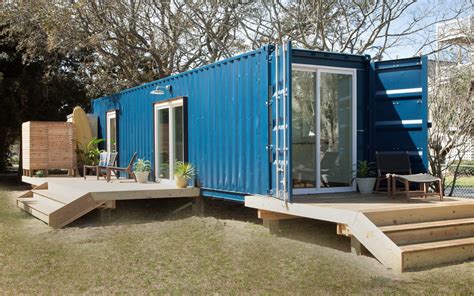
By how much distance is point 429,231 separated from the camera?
5.75 m

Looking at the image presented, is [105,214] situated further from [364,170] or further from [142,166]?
[364,170]

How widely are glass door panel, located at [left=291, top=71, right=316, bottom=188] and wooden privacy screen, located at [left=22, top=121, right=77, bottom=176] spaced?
26.2ft

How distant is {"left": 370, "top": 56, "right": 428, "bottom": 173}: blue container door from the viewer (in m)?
7.87

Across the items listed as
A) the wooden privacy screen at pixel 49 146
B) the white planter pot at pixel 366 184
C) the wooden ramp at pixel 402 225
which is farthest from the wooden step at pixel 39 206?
the white planter pot at pixel 366 184

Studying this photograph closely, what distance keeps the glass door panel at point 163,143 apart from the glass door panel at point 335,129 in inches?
147

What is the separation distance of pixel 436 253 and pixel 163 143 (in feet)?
21.4

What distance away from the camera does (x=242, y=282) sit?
15.7ft

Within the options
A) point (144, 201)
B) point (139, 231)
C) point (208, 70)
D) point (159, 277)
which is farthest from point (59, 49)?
point (159, 277)

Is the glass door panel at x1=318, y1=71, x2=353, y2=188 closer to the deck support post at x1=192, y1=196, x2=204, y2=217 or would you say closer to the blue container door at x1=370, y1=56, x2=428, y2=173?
the blue container door at x1=370, y1=56, x2=428, y2=173

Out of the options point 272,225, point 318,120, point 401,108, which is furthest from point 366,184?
point 272,225

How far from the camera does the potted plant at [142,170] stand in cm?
1071

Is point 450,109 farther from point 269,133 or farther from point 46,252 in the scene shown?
point 46,252

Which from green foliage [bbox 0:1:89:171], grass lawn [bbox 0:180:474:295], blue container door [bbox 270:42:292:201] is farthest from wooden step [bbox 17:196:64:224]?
green foliage [bbox 0:1:89:171]

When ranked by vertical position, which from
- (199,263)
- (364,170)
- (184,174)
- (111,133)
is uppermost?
(111,133)
